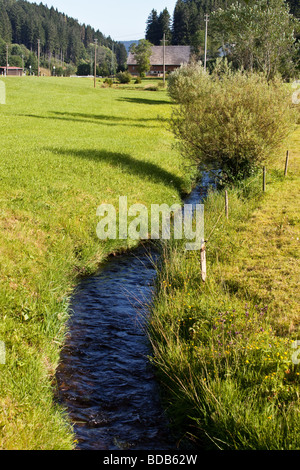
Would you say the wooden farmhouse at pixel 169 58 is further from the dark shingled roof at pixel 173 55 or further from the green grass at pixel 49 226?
the green grass at pixel 49 226

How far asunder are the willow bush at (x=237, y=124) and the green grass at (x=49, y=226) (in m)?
2.53

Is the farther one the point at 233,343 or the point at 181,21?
the point at 181,21

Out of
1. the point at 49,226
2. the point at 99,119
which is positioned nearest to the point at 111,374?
the point at 49,226

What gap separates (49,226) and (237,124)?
8795mm

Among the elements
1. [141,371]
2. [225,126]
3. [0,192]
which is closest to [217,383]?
[141,371]

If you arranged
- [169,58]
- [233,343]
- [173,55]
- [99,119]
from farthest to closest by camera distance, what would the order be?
[173,55] → [169,58] → [99,119] → [233,343]

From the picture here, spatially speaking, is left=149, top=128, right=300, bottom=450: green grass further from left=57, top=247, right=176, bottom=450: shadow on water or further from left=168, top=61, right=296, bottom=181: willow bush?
left=168, top=61, right=296, bottom=181: willow bush

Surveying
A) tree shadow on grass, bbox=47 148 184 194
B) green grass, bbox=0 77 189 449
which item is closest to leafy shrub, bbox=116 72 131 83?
green grass, bbox=0 77 189 449

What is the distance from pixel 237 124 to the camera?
18.4 m

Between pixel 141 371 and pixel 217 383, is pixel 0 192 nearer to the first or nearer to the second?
pixel 141 371

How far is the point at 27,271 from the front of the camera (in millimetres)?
10781

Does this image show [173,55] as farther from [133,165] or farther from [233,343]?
[233,343]

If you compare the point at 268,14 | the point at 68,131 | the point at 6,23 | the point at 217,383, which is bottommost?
the point at 217,383

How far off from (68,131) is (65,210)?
57.7 feet
